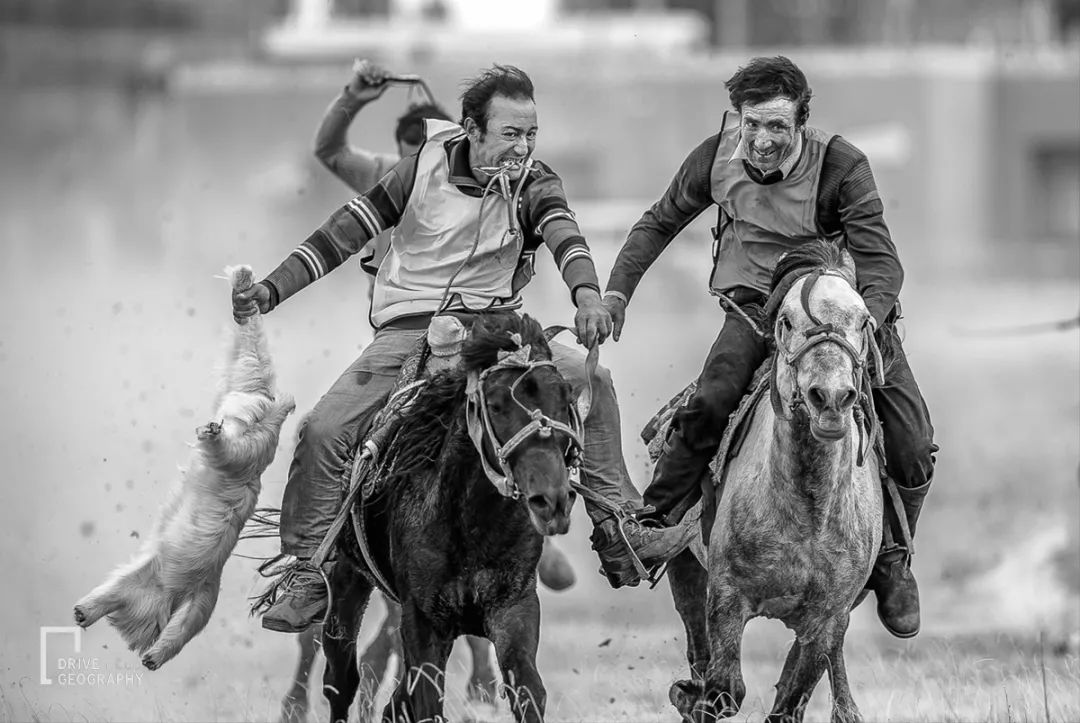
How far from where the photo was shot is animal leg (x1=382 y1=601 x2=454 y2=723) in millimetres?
6207

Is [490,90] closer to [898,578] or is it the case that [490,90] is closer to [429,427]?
[429,427]

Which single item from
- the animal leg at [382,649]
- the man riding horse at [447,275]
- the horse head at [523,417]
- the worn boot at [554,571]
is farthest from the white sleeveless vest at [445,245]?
the animal leg at [382,649]

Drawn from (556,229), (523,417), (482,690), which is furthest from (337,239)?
(482,690)

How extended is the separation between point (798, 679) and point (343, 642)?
182 cm

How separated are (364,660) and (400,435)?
2770 mm

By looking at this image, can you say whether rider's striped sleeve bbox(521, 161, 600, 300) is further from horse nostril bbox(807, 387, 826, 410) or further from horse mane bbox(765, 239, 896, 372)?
horse nostril bbox(807, 387, 826, 410)

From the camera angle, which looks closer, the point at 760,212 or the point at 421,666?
the point at 421,666

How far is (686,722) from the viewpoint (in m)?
6.86

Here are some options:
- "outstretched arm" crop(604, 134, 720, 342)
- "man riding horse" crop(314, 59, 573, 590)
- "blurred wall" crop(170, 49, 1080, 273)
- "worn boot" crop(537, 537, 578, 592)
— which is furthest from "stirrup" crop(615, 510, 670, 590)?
"blurred wall" crop(170, 49, 1080, 273)

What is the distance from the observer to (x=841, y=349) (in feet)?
19.1

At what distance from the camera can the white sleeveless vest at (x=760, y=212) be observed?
6.80 metres

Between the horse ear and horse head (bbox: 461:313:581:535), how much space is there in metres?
1.09

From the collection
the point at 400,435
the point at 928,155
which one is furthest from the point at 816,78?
the point at 400,435

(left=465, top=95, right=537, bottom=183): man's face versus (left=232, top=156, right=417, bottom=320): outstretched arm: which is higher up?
(left=465, top=95, right=537, bottom=183): man's face
